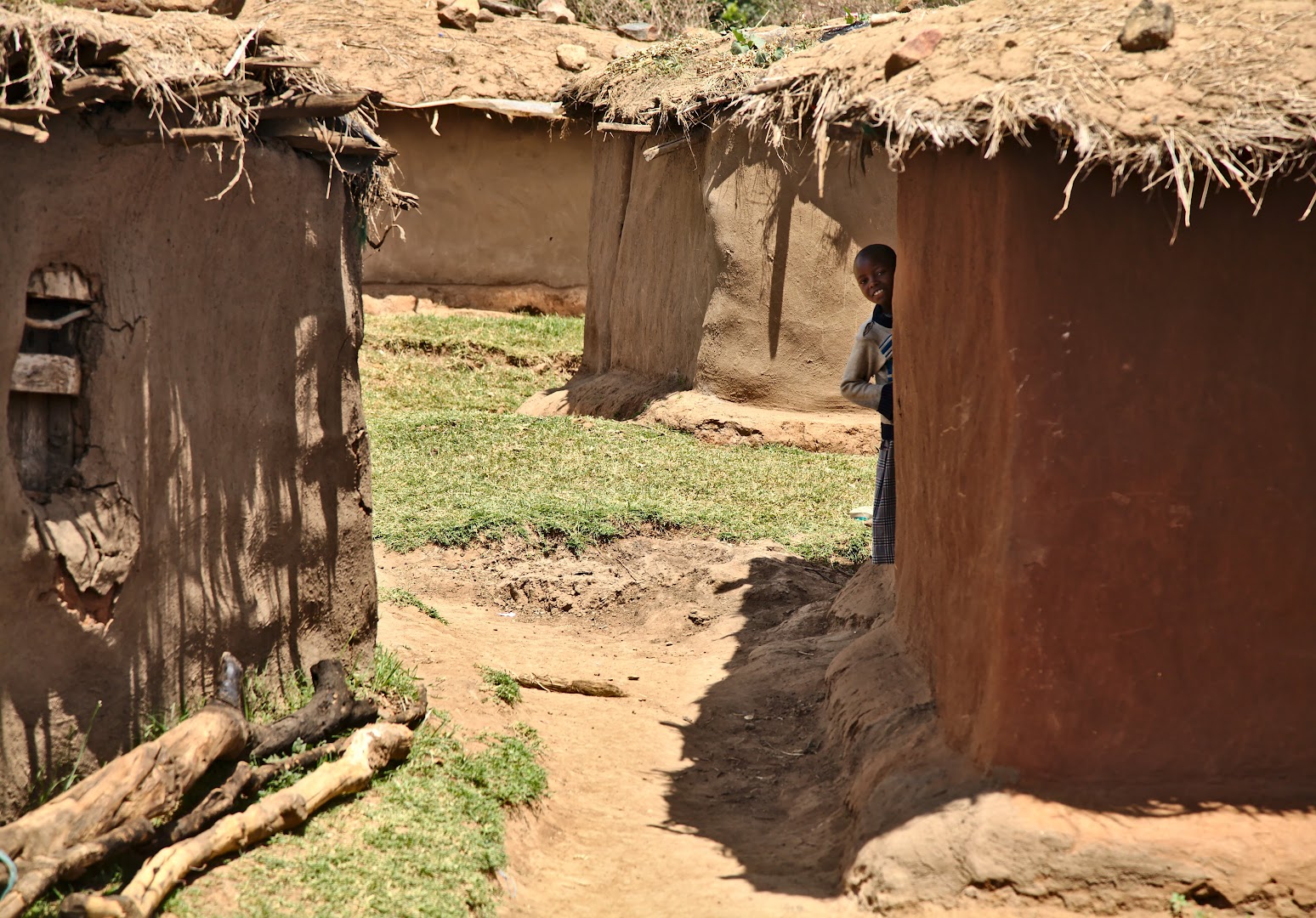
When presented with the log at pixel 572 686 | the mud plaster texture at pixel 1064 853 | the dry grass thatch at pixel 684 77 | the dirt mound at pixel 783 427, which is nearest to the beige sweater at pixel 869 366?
the log at pixel 572 686

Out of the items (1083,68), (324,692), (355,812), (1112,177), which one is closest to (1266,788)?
(1112,177)

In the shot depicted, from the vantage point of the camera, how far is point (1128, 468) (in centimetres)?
395

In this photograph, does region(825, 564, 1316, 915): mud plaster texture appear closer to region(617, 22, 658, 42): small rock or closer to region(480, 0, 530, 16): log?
region(617, 22, 658, 42): small rock

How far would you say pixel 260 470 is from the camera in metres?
4.82

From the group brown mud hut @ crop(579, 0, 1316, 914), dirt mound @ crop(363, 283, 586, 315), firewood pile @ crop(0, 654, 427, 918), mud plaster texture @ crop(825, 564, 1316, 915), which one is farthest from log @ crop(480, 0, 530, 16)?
mud plaster texture @ crop(825, 564, 1316, 915)

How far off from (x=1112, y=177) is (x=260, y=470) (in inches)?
123

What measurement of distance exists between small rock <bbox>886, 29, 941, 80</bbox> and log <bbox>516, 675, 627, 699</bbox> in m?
3.37

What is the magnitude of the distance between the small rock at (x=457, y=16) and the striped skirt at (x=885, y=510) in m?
12.0

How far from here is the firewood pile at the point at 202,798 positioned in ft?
11.5

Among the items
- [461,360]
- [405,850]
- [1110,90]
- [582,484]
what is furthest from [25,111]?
[461,360]

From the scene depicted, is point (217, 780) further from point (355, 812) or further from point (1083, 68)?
point (1083, 68)

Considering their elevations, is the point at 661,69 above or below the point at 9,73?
above

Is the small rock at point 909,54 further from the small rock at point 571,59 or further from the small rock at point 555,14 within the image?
the small rock at point 555,14

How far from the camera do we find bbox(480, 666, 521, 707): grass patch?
5.87 metres
